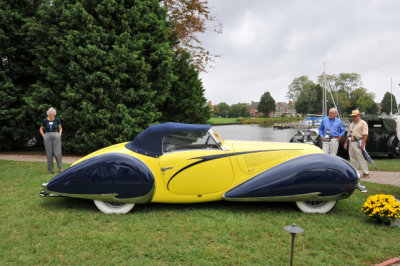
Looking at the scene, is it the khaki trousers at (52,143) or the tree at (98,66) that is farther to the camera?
the tree at (98,66)

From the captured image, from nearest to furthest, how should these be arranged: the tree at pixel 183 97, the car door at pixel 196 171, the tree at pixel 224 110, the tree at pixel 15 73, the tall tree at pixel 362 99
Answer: the car door at pixel 196 171 → the tree at pixel 15 73 → the tree at pixel 183 97 → the tall tree at pixel 362 99 → the tree at pixel 224 110

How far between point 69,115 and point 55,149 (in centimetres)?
368

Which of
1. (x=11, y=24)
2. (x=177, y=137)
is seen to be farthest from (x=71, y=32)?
(x=177, y=137)

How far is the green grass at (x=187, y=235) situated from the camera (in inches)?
126

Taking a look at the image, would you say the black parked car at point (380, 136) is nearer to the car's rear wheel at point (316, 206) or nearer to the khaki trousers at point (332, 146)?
the khaki trousers at point (332, 146)

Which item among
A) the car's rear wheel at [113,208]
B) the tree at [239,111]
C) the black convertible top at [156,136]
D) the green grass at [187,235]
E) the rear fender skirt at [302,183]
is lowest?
the green grass at [187,235]

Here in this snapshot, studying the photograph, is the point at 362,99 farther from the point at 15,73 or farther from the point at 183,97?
the point at 15,73

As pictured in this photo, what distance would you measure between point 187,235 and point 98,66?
8.86 m

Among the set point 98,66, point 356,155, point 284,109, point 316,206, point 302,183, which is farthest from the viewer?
point 284,109

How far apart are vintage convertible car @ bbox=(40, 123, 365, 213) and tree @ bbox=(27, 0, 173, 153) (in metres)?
6.39

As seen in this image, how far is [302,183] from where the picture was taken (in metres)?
4.34

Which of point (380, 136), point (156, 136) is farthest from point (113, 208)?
point (380, 136)

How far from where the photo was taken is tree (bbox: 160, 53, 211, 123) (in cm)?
1525

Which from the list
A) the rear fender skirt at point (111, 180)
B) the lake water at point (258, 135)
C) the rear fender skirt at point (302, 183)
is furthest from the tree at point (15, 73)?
the lake water at point (258, 135)
